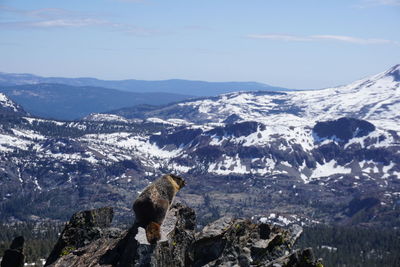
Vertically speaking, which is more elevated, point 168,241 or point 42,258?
point 168,241

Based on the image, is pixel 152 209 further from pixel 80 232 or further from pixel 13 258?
pixel 13 258

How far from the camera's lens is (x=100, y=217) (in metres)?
33.4

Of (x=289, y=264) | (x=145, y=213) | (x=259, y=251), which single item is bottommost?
(x=259, y=251)

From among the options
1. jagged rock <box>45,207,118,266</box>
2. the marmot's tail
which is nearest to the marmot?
the marmot's tail

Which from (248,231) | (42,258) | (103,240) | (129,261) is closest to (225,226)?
(248,231)

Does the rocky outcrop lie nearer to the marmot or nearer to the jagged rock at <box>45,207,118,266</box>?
the jagged rock at <box>45,207,118,266</box>

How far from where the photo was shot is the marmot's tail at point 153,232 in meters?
23.3

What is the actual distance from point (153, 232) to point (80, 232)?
29.3ft

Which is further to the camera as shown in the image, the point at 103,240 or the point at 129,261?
the point at 103,240

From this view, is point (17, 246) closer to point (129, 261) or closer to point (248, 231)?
point (129, 261)

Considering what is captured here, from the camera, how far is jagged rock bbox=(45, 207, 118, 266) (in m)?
29.8

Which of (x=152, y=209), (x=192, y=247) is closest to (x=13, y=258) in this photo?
(x=152, y=209)

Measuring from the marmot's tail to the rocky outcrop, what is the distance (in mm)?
250

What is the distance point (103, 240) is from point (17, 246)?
4939mm
